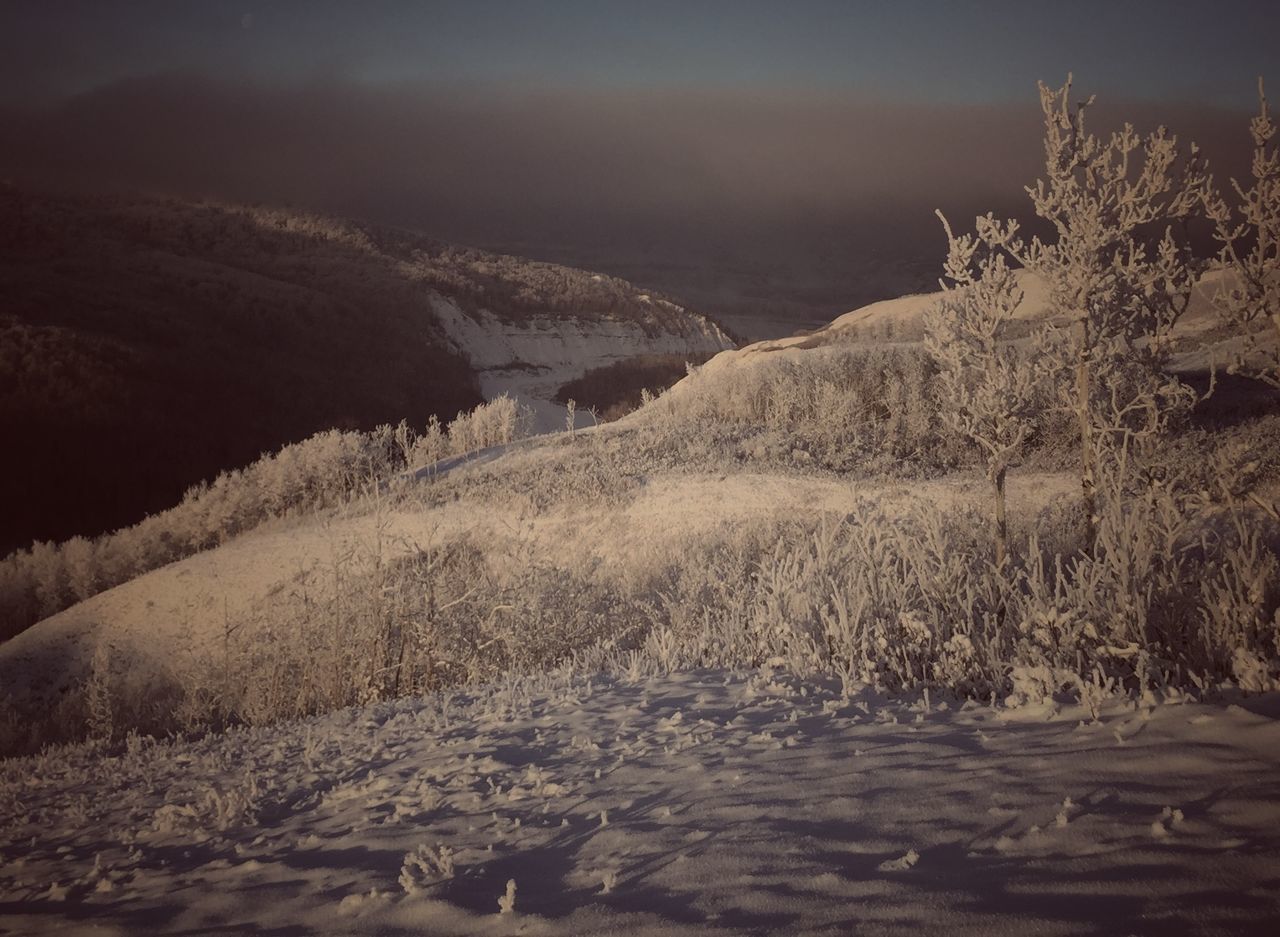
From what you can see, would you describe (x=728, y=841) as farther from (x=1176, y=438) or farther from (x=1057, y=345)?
(x=1176, y=438)

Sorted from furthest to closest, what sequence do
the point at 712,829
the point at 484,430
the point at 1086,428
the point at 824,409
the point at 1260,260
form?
the point at 484,430
the point at 824,409
the point at 1086,428
the point at 1260,260
the point at 712,829

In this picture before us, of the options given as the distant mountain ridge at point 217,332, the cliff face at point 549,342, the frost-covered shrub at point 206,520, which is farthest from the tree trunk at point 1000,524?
the cliff face at point 549,342

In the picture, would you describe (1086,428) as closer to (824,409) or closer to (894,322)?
(824,409)

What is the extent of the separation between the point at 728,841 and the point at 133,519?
29.7m

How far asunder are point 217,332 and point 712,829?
164ft

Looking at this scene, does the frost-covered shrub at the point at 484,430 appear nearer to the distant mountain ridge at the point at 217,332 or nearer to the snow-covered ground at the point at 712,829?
the distant mountain ridge at the point at 217,332

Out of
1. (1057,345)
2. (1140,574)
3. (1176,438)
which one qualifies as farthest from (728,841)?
(1176,438)

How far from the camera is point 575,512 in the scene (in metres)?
12.2

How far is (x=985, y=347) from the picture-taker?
643 cm

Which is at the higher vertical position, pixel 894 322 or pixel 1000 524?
pixel 894 322

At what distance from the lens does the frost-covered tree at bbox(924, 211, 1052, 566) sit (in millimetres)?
6238

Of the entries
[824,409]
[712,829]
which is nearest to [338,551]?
[824,409]

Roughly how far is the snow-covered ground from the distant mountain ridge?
88.2ft

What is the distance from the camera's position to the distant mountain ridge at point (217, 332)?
1145 inches
